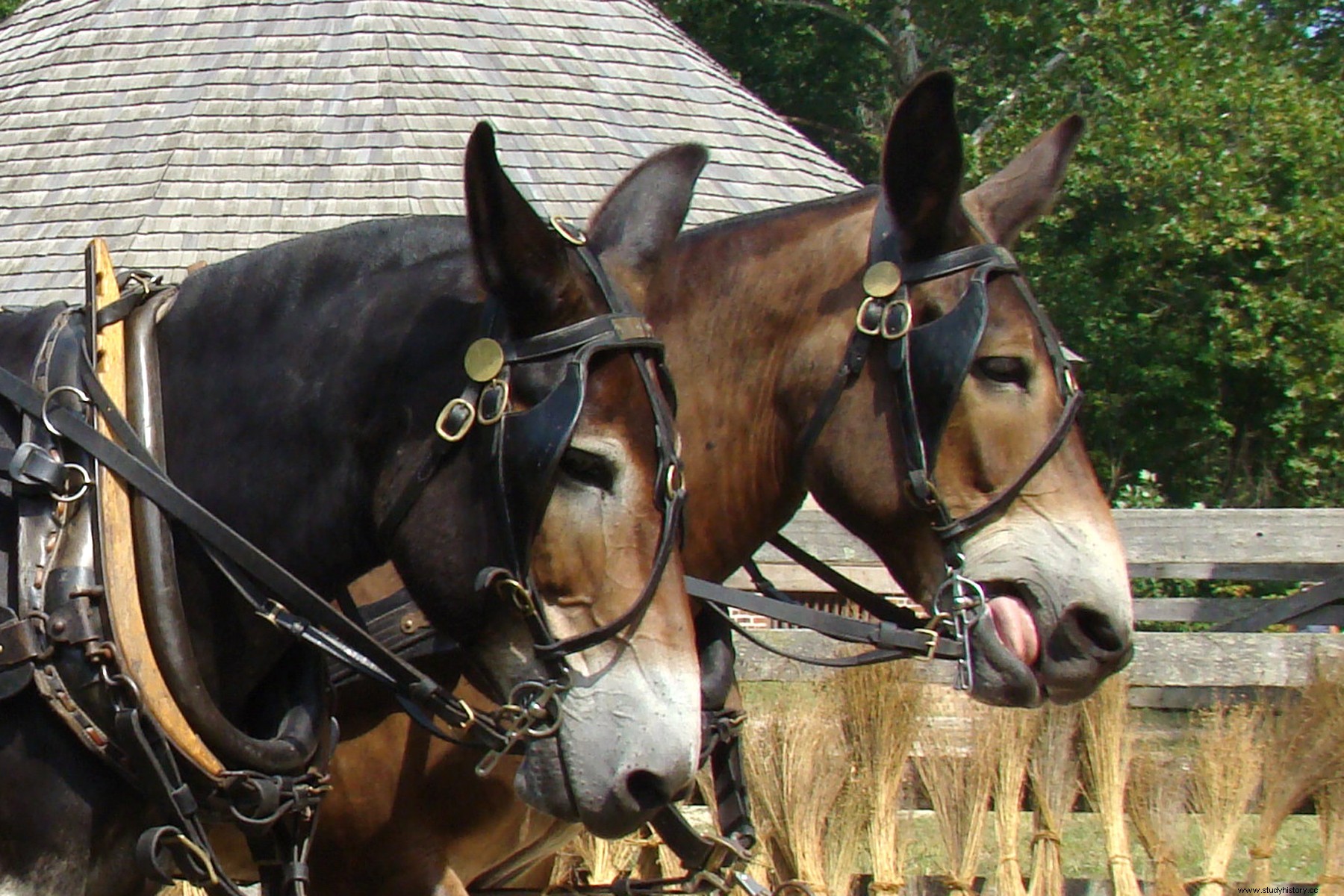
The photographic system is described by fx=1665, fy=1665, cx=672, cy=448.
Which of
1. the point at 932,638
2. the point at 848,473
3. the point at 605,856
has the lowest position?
the point at 605,856

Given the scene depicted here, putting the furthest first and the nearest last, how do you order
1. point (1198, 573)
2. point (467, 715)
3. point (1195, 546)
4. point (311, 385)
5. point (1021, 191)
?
point (1198, 573), point (1195, 546), point (1021, 191), point (467, 715), point (311, 385)

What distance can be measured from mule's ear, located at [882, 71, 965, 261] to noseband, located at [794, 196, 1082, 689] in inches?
1.4

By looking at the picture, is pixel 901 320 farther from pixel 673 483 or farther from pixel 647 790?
pixel 647 790

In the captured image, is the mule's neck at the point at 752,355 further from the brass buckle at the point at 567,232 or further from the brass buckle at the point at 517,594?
the brass buckle at the point at 517,594

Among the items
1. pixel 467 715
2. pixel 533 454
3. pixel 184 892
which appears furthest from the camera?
pixel 184 892

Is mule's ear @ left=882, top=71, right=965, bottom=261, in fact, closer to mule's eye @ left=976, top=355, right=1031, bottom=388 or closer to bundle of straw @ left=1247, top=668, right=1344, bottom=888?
mule's eye @ left=976, top=355, right=1031, bottom=388

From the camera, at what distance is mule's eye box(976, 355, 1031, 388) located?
9.82ft

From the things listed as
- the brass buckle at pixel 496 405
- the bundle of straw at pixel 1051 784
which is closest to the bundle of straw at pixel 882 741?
the bundle of straw at pixel 1051 784

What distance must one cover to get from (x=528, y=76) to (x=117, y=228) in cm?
351

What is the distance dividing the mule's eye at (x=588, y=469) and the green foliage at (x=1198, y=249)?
13.4 m

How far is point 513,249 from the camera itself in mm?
2129

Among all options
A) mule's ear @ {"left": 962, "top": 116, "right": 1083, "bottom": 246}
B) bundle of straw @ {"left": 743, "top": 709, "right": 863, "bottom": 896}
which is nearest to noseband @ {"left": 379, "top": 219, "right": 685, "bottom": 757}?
mule's ear @ {"left": 962, "top": 116, "right": 1083, "bottom": 246}

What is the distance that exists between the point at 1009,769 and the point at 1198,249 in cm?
1166

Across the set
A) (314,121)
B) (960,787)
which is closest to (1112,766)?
(960,787)
